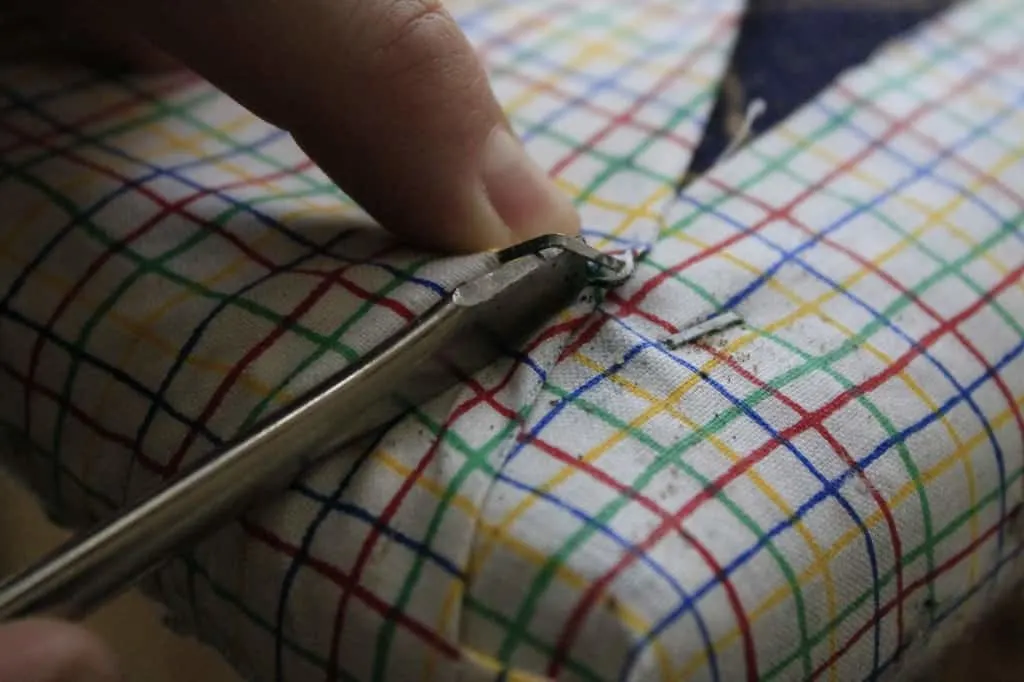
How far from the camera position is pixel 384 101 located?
39 centimetres

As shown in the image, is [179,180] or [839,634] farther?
[179,180]

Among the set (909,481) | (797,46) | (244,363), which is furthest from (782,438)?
(797,46)

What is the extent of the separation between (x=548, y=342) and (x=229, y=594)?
123mm

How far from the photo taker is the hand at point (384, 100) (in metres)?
0.39

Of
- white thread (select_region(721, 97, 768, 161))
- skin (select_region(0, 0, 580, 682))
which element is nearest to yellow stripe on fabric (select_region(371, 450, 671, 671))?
skin (select_region(0, 0, 580, 682))

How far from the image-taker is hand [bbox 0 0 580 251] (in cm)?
39

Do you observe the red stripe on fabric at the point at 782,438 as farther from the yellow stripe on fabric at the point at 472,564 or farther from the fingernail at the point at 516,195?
the fingernail at the point at 516,195

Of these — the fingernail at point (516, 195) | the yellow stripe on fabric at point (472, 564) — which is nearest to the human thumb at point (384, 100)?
the fingernail at point (516, 195)

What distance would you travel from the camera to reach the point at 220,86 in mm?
421

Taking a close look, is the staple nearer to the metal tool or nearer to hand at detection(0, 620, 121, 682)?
the metal tool

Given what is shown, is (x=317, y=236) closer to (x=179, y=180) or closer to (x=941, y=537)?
(x=179, y=180)

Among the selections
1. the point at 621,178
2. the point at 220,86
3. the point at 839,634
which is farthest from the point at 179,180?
the point at 839,634

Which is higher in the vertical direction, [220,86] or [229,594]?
[220,86]

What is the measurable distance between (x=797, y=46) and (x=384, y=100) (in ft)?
0.79
